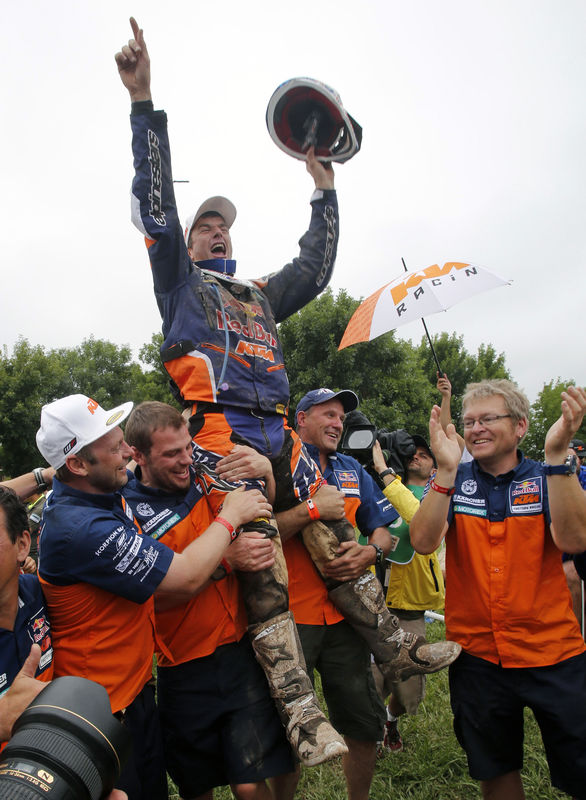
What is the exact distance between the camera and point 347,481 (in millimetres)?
3564

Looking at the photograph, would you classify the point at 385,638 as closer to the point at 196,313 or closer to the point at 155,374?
the point at 196,313

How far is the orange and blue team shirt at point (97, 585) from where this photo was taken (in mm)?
2025

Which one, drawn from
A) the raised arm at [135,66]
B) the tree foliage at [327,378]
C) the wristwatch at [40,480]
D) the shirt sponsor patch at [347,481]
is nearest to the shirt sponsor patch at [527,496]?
the shirt sponsor patch at [347,481]

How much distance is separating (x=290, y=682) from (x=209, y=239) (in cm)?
227

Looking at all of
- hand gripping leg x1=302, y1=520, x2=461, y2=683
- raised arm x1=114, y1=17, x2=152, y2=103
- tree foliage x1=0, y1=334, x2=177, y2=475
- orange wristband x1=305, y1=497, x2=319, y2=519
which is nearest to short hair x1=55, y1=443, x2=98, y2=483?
orange wristband x1=305, y1=497, x2=319, y2=519

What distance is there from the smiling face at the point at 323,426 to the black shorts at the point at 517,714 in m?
1.52

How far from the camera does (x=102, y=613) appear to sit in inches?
83.9

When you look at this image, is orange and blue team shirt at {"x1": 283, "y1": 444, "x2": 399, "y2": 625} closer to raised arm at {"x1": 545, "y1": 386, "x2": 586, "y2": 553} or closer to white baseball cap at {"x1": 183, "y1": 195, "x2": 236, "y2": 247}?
raised arm at {"x1": 545, "y1": 386, "x2": 586, "y2": 553}

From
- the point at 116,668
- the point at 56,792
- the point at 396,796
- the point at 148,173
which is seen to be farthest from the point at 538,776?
the point at 148,173

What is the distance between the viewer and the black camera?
4.38 m

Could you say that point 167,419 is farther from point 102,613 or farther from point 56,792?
point 56,792

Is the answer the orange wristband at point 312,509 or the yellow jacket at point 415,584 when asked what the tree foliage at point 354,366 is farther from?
the orange wristband at point 312,509

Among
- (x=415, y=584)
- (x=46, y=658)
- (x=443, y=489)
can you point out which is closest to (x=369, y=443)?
(x=415, y=584)

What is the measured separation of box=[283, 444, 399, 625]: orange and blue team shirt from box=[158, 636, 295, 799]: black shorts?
659 millimetres
